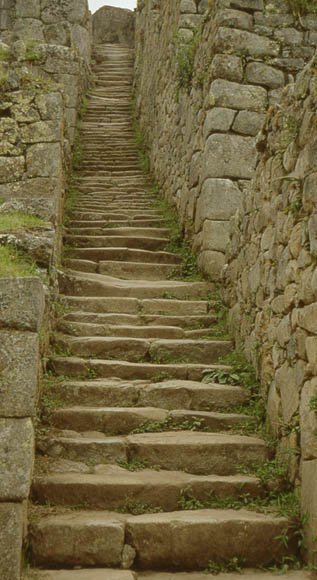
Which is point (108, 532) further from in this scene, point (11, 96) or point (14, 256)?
point (11, 96)

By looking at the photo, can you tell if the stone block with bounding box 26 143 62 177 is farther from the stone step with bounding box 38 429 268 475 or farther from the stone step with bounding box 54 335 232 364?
the stone step with bounding box 38 429 268 475

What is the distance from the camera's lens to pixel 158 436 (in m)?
3.73

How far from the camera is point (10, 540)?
271cm

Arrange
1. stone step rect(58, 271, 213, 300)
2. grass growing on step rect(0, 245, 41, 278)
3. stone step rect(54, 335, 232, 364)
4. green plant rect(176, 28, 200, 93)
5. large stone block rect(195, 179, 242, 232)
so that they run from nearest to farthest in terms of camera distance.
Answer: grass growing on step rect(0, 245, 41, 278), stone step rect(54, 335, 232, 364), stone step rect(58, 271, 213, 300), large stone block rect(195, 179, 242, 232), green plant rect(176, 28, 200, 93)

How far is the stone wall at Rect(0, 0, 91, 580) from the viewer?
2770mm

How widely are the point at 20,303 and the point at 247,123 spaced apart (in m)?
4.19

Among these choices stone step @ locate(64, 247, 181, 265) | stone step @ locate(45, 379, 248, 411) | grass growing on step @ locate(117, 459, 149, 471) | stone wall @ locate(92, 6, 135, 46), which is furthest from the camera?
stone wall @ locate(92, 6, 135, 46)

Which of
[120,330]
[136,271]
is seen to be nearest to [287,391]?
[120,330]

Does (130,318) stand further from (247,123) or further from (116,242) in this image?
(247,123)

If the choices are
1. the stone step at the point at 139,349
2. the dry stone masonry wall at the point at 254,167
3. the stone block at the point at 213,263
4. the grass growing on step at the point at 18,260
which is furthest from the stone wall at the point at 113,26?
the grass growing on step at the point at 18,260

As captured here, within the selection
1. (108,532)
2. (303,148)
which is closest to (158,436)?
(108,532)

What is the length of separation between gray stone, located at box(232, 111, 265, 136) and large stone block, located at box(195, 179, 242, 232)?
1.92 ft

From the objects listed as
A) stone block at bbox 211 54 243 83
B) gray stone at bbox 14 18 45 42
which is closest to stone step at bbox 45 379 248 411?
stone block at bbox 211 54 243 83

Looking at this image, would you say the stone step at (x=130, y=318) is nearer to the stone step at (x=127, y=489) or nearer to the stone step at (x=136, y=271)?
the stone step at (x=136, y=271)
